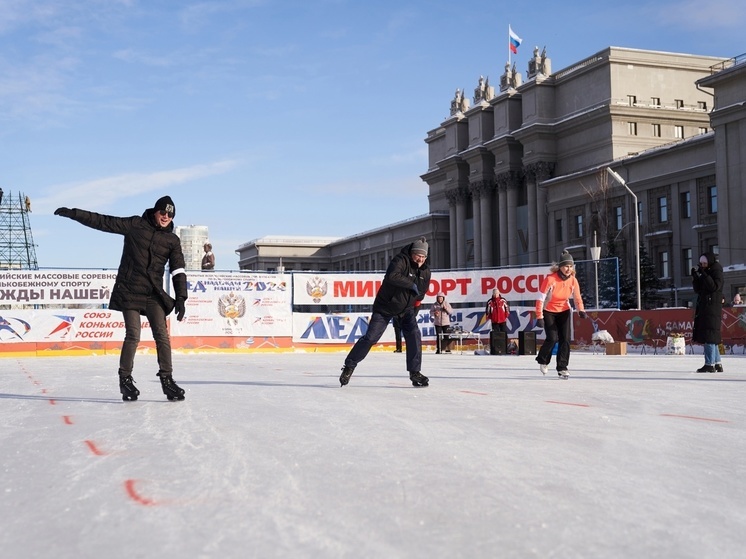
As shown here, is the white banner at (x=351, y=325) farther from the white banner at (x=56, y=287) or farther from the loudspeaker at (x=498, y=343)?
the white banner at (x=56, y=287)

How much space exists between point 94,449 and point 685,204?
60.8m

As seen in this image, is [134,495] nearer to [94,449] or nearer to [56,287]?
[94,449]

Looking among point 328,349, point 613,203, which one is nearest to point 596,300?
point 328,349

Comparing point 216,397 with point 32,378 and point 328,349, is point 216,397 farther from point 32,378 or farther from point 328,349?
point 328,349

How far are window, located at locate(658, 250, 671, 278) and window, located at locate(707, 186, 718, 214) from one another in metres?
5.20

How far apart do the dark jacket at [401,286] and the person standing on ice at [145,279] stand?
251 centimetres

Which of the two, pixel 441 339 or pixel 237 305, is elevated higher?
pixel 237 305

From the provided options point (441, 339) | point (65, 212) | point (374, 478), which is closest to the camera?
point (374, 478)

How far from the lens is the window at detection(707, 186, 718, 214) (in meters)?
58.8

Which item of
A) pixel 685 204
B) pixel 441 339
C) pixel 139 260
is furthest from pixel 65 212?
pixel 685 204

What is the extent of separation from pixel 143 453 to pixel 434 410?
2930 mm

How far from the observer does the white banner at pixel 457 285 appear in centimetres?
2691

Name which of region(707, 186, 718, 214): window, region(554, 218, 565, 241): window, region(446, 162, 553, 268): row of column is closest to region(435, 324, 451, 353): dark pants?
region(707, 186, 718, 214): window

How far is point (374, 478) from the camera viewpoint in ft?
14.2
